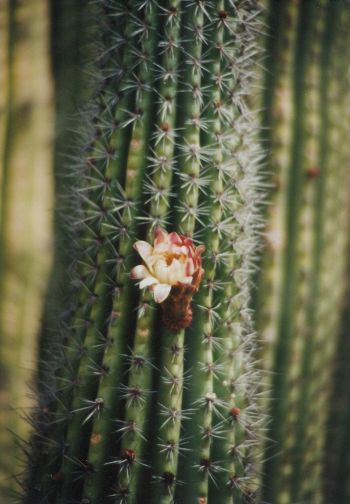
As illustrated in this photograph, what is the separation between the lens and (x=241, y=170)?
1486 mm

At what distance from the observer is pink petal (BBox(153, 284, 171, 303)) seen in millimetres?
1271

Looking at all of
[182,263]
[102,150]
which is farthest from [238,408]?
[102,150]

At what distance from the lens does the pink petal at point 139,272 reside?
1298mm

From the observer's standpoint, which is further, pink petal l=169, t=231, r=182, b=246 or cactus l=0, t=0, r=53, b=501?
cactus l=0, t=0, r=53, b=501

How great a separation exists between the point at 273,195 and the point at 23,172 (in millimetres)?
851

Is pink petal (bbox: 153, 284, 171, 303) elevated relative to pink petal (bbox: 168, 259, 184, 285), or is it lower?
lower

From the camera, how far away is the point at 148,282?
4.21 ft

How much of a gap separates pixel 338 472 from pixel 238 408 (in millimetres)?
1111

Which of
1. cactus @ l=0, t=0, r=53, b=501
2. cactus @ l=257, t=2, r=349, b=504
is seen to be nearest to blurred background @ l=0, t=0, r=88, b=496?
cactus @ l=0, t=0, r=53, b=501

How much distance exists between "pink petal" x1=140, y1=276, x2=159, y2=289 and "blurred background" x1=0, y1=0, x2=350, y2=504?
2.85 ft

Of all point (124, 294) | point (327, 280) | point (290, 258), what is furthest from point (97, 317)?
point (327, 280)

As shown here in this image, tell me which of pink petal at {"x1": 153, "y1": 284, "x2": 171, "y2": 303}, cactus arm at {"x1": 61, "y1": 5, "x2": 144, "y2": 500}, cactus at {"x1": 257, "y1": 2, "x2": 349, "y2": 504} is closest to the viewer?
pink petal at {"x1": 153, "y1": 284, "x2": 171, "y2": 303}

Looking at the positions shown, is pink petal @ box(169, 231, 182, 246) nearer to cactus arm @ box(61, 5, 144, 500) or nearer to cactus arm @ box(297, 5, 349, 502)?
cactus arm @ box(61, 5, 144, 500)

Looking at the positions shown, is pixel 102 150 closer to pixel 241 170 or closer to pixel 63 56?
pixel 241 170
